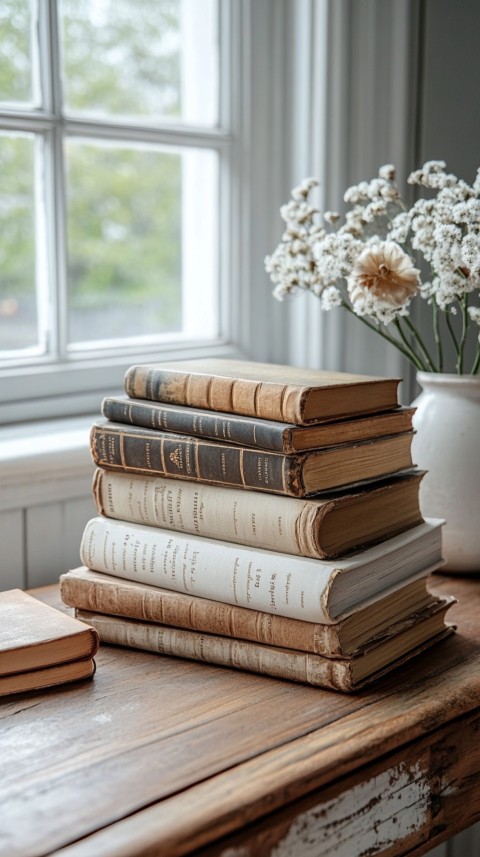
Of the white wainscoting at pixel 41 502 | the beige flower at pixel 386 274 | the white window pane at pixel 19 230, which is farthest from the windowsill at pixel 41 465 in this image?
the beige flower at pixel 386 274

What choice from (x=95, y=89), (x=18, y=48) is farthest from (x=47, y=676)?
(x=95, y=89)

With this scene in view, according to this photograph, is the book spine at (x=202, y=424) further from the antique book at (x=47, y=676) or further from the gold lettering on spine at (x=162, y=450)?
the antique book at (x=47, y=676)

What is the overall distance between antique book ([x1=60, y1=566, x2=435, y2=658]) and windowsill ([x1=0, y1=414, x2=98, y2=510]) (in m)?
0.21

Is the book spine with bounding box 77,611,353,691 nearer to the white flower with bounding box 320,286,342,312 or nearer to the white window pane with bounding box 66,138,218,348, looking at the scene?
the white flower with bounding box 320,286,342,312

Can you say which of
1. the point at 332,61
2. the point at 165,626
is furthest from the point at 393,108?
the point at 165,626

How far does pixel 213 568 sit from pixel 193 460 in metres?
0.11

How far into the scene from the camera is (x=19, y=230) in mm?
1744

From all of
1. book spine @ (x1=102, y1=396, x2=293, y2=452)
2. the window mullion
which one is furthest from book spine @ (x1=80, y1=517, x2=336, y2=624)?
the window mullion

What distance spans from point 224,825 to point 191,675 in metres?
0.25

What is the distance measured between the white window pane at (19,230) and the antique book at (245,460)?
1.48ft

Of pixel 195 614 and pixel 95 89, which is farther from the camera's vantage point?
pixel 95 89

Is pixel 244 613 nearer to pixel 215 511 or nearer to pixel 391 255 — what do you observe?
pixel 215 511

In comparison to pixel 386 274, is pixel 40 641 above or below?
below

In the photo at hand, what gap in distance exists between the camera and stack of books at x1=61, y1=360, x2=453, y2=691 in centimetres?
89
